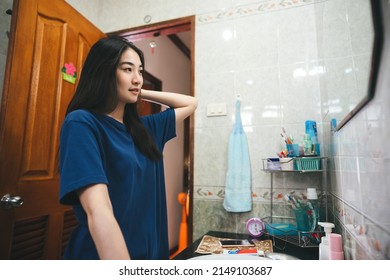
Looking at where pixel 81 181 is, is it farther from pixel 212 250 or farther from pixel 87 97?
pixel 212 250

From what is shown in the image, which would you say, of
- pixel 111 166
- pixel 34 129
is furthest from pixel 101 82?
pixel 34 129

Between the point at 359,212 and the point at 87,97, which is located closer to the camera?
the point at 359,212

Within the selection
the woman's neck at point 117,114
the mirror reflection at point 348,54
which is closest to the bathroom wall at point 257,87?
the mirror reflection at point 348,54

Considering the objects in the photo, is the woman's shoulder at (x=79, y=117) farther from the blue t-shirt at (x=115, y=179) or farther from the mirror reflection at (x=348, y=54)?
the mirror reflection at (x=348, y=54)

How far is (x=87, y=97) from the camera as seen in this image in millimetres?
658

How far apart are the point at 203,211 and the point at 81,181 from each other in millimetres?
874

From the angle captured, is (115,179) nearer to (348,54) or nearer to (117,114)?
(117,114)

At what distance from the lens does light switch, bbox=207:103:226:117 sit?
4.11 ft

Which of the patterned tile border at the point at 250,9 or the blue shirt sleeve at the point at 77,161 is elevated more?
the patterned tile border at the point at 250,9

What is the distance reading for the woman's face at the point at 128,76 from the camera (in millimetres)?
705

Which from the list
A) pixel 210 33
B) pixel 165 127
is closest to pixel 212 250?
pixel 165 127

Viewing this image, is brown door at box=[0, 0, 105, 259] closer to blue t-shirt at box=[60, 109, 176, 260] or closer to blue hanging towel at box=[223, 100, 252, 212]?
blue t-shirt at box=[60, 109, 176, 260]

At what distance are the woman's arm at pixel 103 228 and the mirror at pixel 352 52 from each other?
55 cm

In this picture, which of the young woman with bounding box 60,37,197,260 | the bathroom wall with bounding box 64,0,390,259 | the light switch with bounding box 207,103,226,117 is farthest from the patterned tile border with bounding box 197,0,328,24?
the young woman with bounding box 60,37,197,260
